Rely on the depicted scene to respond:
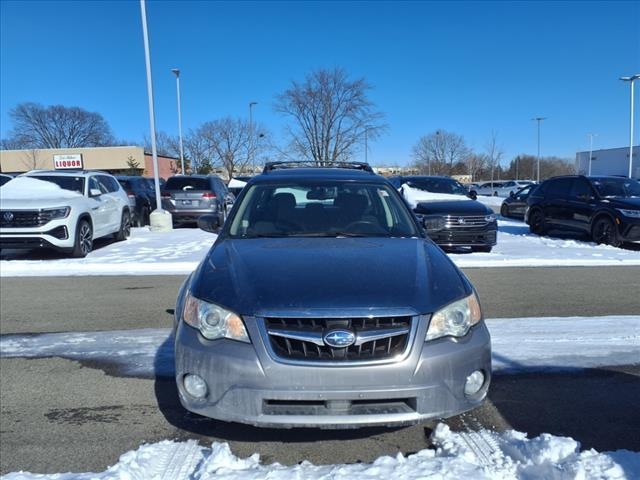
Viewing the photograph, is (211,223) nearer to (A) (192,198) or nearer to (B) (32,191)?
(B) (32,191)

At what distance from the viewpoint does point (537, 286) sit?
7.10 m


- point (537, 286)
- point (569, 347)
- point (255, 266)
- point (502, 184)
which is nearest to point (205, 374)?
point (255, 266)

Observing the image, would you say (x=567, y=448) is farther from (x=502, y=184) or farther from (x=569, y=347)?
(x=502, y=184)

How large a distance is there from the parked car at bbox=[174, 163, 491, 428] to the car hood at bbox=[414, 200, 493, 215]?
6.80m

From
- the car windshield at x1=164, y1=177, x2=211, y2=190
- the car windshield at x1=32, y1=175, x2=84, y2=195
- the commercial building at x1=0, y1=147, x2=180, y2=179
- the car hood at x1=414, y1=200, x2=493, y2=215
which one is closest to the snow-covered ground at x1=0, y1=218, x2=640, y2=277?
the car hood at x1=414, y1=200, x2=493, y2=215

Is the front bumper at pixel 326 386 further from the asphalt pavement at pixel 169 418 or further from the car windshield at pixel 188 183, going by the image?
the car windshield at pixel 188 183

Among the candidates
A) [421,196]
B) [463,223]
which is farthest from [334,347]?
[421,196]

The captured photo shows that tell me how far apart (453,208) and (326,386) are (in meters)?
7.85

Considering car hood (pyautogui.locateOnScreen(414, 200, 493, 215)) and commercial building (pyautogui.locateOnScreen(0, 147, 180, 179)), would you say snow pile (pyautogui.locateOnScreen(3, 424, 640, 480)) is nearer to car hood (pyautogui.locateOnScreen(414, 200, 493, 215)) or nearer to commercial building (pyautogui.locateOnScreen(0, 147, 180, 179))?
car hood (pyautogui.locateOnScreen(414, 200, 493, 215))

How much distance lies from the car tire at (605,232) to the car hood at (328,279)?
9165 mm

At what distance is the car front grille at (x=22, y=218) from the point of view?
29.0 feet

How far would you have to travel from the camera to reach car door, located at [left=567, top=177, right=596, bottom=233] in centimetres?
1112

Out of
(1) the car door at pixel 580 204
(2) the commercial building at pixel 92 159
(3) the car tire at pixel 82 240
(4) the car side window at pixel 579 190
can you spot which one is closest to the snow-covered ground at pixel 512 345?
(3) the car tire at pixel 82 240

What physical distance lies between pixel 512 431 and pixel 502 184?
44.3 m
